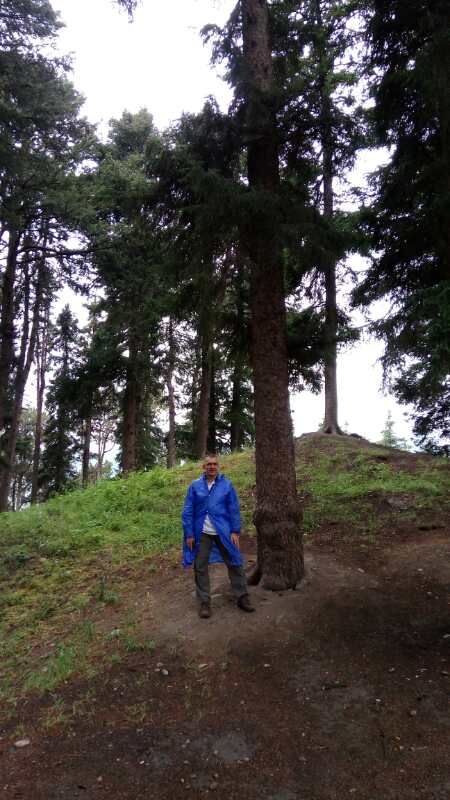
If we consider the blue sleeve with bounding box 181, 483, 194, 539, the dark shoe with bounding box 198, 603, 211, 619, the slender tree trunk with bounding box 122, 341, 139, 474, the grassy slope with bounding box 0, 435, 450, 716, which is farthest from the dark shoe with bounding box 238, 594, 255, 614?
the slender tree trunk with bounding box 122, 341, 139, 474

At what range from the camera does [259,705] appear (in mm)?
4266

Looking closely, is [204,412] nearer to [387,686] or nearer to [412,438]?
[412,438]

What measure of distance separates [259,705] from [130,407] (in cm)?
1514

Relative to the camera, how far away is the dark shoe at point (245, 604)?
5785 mm

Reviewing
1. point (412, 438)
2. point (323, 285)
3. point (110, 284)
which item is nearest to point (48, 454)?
point (110, 284)

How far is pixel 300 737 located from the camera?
3.83 m

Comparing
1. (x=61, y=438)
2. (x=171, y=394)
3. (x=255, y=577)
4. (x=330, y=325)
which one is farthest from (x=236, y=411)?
(x=255, y=577)

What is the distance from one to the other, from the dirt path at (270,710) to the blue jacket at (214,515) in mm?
674

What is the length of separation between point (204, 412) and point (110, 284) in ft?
22.3

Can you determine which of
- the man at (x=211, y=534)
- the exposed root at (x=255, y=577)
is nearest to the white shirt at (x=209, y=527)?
the man at (x=211, y=534)

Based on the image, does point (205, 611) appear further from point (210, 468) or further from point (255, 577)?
point (210, 468)

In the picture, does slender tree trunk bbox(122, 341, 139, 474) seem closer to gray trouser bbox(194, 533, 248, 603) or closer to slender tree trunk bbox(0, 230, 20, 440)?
slender tree trunk bbox(0, 230, 20, 440)

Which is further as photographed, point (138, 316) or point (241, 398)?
point (241, 398)

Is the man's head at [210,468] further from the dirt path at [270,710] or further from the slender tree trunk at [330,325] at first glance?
the slender tree trunk at [330,325]
